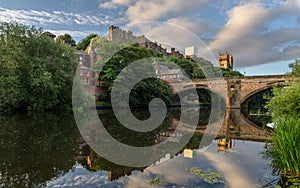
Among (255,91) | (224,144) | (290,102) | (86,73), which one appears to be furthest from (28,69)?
(255,91)

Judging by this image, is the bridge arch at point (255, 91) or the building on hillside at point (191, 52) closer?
the bridge arch at point (255, 91)

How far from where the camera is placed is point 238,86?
43.2m

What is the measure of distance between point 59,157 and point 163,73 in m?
62.5

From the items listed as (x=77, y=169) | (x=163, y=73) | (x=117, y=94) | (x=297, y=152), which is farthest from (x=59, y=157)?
(x=163, y=73)

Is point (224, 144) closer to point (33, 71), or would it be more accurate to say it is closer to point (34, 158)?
point (34, 158)

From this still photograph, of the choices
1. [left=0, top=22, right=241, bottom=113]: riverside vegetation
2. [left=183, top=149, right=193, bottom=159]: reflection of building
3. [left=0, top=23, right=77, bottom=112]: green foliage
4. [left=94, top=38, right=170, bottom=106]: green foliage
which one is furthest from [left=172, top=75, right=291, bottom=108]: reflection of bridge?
[left=183, top=149, right=193, bottom=159]: reflection of building

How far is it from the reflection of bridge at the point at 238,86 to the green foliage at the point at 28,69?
1148 inches

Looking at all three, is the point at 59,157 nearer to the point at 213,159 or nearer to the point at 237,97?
the point at 213,159

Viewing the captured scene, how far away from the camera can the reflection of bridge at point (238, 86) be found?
1555 inches

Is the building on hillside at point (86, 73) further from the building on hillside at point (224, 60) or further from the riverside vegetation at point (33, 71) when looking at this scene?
the building on hillside at point (224, 60)

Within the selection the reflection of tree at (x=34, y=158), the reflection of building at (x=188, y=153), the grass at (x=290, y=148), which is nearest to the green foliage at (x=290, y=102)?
the grass at (x=290, y=148)

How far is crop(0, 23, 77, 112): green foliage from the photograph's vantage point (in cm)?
2494

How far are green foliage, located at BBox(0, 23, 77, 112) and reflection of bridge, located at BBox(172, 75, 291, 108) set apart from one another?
2916 centimetres

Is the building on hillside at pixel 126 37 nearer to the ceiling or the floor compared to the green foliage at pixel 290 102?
nearer to the ceiling
